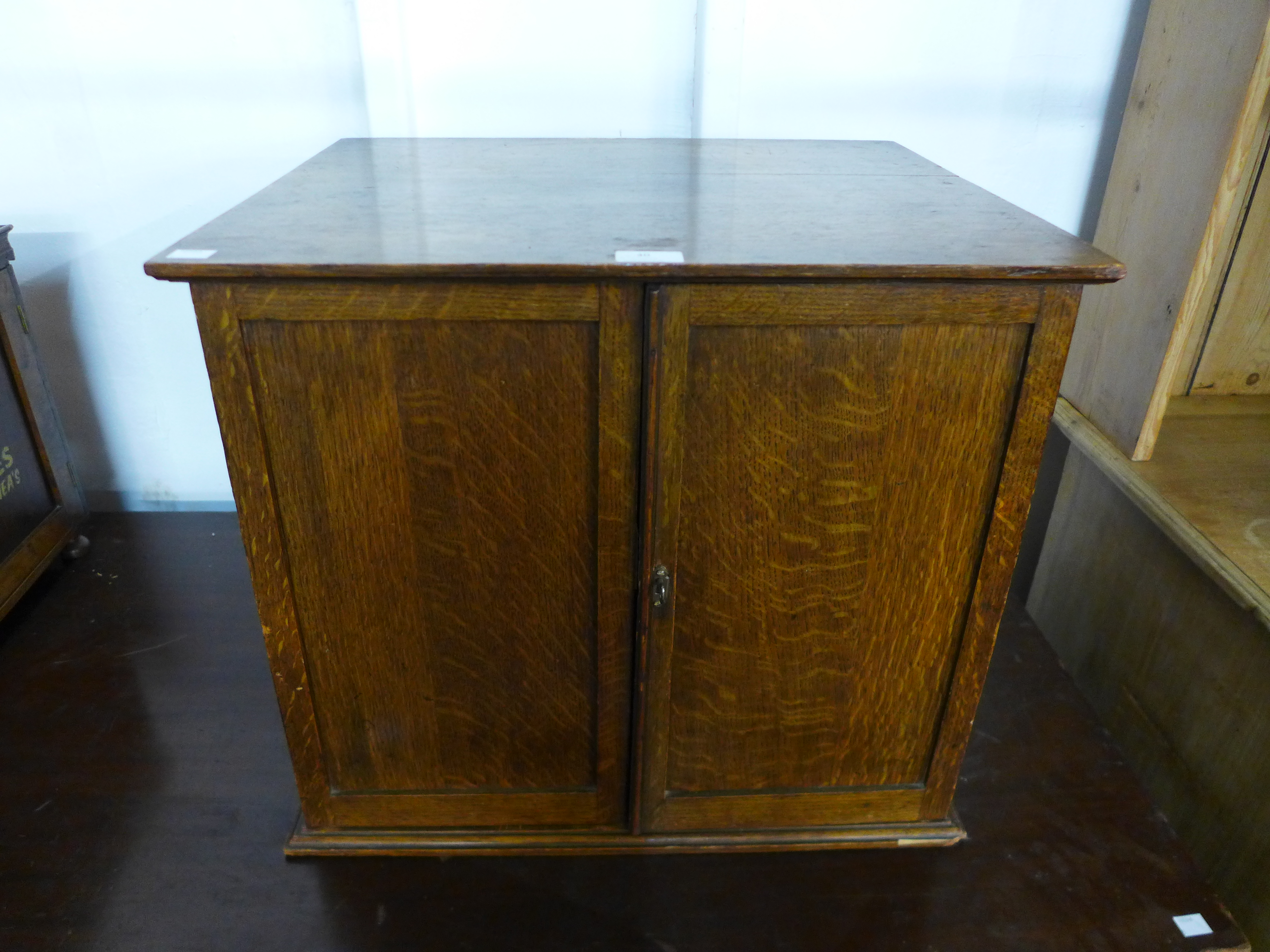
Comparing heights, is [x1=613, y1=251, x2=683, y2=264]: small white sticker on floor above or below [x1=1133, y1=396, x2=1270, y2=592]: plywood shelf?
above

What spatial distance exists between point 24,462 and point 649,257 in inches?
50.8

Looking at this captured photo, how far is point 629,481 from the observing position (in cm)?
92

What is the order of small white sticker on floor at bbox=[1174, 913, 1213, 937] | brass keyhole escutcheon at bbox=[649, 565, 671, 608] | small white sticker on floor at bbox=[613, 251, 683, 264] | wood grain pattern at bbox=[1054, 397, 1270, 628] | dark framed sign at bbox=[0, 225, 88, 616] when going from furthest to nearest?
dark framed sign at bbox=[0, 225, 88, 616]
wood grain pattern at bbox=[1054, 397, 1270, 628]
small white sticker on floor at bbox=[1174, 913, 1213, 937]
brass keyhole escutcheon at bbox=[649, 565, 671, 608]
small white sticker on floor at bbox=[613, 251, 683, 264]

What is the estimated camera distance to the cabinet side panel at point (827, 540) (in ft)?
2.86

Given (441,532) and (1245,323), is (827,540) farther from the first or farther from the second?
(1245,323)

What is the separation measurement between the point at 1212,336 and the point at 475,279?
148 centimetres

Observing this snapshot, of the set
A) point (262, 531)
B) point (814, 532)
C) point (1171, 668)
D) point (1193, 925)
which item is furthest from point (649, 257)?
point (1171, 668)

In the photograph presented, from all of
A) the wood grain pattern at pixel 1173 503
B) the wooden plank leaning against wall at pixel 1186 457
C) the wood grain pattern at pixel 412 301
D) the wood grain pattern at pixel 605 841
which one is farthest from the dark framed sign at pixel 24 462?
the wooden plank leaning against wall at pixel 1186 457

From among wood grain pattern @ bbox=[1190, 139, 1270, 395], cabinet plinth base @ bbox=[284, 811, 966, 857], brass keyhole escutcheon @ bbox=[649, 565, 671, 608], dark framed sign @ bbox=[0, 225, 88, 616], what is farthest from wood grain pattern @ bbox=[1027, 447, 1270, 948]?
dark framed sign @ bbox=[0, 225, 88, 616]

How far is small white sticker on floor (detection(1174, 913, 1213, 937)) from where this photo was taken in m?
1.07

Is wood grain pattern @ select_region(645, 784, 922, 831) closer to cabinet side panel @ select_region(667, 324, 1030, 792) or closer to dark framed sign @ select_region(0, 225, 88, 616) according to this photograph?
cabinet side panel @ select_region(667, 324, 1030, 792)

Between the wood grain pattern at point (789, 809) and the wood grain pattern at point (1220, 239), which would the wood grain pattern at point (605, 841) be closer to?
the wood grain pattern at point (789, 809)

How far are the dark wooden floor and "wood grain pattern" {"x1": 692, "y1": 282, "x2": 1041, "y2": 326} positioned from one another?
72 cm

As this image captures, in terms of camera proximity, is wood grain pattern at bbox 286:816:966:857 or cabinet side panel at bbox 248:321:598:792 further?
wood grain pattern at bbox 286:816:966:857
